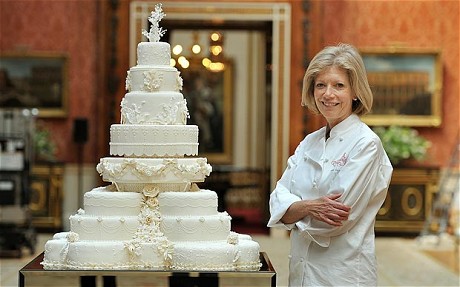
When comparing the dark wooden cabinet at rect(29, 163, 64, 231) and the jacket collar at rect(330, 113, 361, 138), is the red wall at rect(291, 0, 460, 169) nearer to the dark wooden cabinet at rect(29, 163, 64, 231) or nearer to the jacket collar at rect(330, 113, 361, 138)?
the dark wooden cabinet at rect(29, 163, 64, 231)

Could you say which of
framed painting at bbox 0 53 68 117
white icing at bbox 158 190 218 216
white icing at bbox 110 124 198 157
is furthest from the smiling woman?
framed painting at bbox 0 53 68 117

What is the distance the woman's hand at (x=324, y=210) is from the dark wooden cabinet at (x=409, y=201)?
1082 cm

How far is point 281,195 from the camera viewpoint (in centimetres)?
490

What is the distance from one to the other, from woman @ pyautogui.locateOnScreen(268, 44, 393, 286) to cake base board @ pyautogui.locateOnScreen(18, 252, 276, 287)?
2.30 ft

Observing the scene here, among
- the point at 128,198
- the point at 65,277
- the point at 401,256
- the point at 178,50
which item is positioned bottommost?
the point at 401,256

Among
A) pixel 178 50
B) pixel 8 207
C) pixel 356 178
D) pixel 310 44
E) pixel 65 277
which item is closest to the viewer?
pixel 356 178

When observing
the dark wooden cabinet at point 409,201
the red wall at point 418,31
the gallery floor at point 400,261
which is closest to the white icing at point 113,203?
the gallery floor at point 400,261

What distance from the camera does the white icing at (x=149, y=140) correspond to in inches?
247

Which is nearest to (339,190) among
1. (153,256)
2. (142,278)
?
(142,278)

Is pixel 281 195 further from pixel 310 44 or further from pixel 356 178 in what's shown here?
pixel 310 44

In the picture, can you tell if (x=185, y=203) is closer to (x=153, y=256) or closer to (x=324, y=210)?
(x=153, y=256)

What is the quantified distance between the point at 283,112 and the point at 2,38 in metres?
4.95

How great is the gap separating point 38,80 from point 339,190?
480 inches

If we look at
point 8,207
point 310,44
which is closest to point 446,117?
point 310,44
